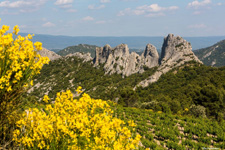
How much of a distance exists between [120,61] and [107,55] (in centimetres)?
1773

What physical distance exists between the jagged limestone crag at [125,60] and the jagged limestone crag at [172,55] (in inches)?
435

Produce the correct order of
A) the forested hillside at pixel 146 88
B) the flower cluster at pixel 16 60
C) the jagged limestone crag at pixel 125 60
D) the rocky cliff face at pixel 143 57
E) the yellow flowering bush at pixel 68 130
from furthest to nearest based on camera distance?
the jagged limestone crag at pixel 125 60 → the rocky cliff face at pixel 143 57 → the forested hillside at pixel 146 88 → the yellow flowering bush at pixel 68 130 → the flower cluster at pixel 16 60

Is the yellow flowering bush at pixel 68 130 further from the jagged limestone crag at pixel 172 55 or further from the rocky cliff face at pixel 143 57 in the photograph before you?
the rocky cliff face at pixel 143 57

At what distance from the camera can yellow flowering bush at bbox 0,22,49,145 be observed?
417 centimetres

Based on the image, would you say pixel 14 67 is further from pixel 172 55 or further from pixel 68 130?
pixel 172 55

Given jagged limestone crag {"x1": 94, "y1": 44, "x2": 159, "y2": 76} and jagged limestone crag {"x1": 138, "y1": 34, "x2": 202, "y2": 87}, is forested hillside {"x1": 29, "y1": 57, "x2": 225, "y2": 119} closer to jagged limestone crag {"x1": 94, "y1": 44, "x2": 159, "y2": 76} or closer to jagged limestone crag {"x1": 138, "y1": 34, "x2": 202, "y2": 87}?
jagged limestone crag {"x1": 138, "y1": 34, "x2": 202, "y2": 87}

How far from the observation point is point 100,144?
4539mm

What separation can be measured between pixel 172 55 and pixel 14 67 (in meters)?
142

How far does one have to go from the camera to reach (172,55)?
135125mm

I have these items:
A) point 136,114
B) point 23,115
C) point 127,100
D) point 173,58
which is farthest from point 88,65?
point 23,115

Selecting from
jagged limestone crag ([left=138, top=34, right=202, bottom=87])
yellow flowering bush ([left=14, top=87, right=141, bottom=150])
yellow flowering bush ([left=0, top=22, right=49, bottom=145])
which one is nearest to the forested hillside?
jagged limestone crag ([left=138, top=34, right=202, bottom=87])

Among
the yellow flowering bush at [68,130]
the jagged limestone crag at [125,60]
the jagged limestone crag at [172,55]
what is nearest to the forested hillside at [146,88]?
the jagged limestone crag at [172,55]

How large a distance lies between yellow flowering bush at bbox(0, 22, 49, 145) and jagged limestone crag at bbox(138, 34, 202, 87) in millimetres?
100807

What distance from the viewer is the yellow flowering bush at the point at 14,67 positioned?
13.7 ft
